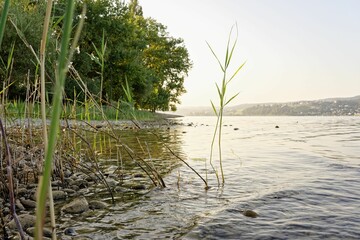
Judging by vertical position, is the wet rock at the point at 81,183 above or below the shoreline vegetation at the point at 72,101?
below

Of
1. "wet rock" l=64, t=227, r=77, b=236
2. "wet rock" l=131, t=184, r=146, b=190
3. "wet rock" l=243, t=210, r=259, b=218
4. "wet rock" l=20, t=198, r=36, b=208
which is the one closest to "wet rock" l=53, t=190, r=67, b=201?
"wet rock" l=20, t=198, r=36, b=208

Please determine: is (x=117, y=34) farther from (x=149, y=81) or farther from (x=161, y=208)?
(x=161, y=208)

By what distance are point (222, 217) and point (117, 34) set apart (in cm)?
4136

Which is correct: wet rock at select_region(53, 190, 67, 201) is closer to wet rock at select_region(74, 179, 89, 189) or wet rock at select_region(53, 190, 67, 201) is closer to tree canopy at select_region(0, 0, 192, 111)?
wet rock at select_region(74, 179, 89, 189)

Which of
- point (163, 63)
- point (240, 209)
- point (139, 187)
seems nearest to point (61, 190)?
point (139, 187)

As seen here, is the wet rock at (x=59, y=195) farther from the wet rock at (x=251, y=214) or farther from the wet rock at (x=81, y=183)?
the wet rock at (x=251, y=214)

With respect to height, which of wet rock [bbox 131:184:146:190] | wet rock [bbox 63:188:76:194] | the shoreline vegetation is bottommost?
wet rock [bbox 131:184:146:190]

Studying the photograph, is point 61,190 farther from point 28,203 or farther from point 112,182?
point 112,182

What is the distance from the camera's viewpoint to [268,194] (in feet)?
15.6

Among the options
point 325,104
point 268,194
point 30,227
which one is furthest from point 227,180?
point 325,104

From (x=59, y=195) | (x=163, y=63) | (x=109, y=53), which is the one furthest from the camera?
(x=163, y=63)

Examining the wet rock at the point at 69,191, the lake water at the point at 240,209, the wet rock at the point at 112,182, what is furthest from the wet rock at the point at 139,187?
the wet rock at the point at 69,191

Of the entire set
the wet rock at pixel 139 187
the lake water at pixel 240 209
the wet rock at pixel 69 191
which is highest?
the wet rock at pixel 69 191

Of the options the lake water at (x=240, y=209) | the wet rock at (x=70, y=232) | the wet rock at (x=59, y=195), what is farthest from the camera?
the wet rock at (x=59, y=195)
